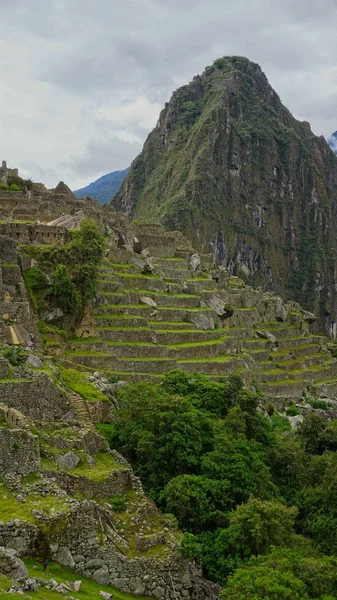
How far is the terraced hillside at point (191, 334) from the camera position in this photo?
28.6m

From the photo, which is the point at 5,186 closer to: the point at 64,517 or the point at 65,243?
the point at 65,243

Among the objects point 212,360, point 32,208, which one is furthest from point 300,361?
point 32,208

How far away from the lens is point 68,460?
615 inches

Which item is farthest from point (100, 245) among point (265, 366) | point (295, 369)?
point (295, 369)

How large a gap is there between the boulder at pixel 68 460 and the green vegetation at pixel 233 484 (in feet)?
9.64

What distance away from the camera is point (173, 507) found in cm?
1694

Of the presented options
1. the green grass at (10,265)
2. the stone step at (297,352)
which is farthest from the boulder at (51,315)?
the stone step at (297,352)

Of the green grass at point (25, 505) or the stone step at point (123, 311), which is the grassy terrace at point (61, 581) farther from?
A: the stone step at point (123, 311)

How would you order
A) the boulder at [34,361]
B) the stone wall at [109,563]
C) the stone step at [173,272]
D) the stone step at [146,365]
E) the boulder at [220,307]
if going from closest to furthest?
the stone wall at [109,563] < the boulder at [34,361] < the stone step at [146,365] < the stone step at [173,272] < the boulder at [220,307]

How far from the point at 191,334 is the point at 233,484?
1668cm

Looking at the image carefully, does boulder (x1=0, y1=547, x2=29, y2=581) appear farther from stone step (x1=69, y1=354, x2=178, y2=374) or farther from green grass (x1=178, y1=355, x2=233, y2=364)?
green grass (x1=178, y1=355, x2=233, y2=364)

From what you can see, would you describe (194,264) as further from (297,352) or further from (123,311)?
(123,311)

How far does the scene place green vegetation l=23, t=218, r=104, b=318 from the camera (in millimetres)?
25141

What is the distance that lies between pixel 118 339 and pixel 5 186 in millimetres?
17558
